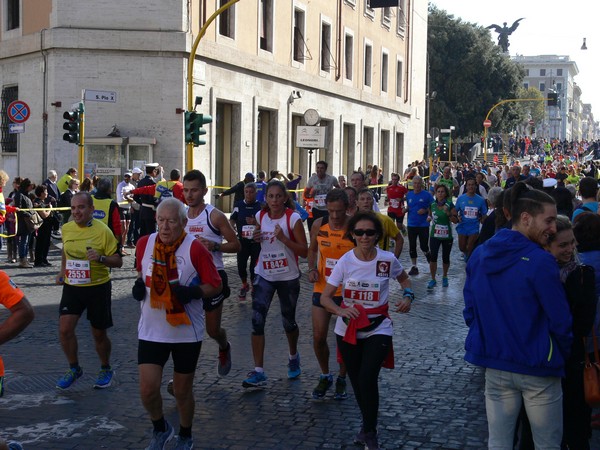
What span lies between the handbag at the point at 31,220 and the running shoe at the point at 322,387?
10.6 meters

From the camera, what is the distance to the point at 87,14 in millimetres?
24688

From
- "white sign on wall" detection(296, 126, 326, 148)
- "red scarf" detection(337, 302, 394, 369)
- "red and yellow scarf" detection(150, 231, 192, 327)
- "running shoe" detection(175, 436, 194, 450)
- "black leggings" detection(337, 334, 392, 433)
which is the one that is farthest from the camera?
"white sign on wall" detection(296, 126, 326, 148)

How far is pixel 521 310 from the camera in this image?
4484mm

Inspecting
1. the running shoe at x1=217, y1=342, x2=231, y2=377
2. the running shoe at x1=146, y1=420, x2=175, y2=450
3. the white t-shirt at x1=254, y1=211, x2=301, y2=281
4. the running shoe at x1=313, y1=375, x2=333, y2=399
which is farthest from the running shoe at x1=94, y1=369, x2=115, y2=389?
the running shoe at x1=146, y1=420, x2=175, y2=450

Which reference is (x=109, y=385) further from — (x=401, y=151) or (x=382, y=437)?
(x=401, y=151)

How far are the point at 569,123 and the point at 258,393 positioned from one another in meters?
183

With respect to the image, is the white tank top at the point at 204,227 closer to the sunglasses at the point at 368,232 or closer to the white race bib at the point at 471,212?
the sunglasses at the point at 368,232

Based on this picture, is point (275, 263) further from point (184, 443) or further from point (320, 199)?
point (320, 199)

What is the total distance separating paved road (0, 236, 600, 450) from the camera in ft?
20.4

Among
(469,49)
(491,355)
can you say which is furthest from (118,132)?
(469,49)

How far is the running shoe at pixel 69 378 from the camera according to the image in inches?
299

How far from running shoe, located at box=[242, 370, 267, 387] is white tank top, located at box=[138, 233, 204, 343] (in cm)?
186

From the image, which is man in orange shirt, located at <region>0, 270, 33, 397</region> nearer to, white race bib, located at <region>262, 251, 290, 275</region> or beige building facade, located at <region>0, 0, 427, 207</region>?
white race bib, located at <region>262, 251, 290, 275</region>

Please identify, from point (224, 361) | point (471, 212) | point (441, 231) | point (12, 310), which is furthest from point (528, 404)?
point (471, 212)
